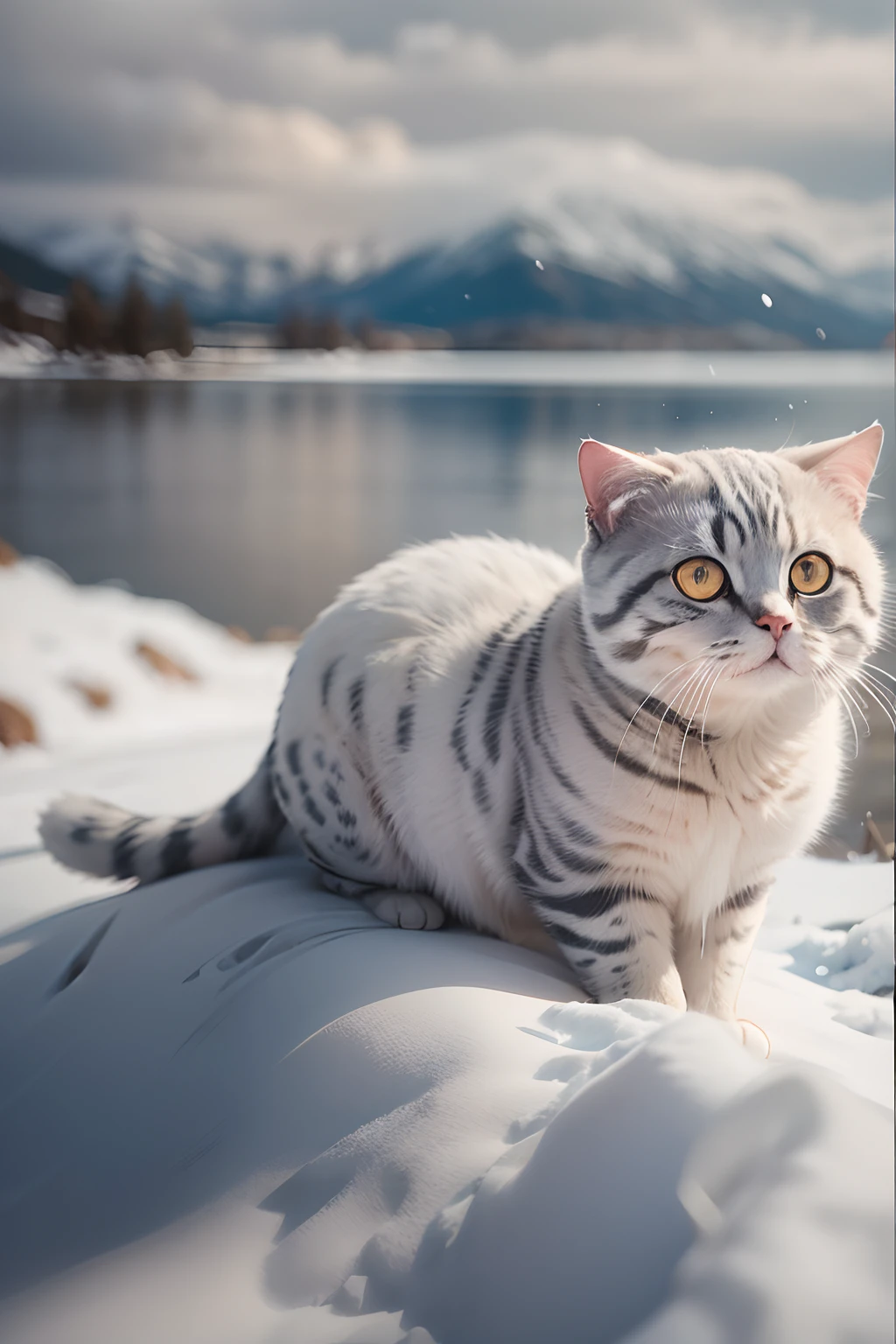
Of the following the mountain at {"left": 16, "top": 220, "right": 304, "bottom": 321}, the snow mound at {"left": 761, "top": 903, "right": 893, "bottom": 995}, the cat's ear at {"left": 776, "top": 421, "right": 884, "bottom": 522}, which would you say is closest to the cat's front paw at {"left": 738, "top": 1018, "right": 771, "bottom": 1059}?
the snow mound at {"left": 761, "top": 903, "right": 893, "bottom": 995}

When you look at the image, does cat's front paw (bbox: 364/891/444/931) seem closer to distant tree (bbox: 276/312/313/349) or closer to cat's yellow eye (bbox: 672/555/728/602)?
cat's yellow eye (bbox: 672/555/728/602)

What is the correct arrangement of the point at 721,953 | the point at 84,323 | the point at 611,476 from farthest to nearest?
the point at 84,323 < the point at 721,953 < the point at 611,476

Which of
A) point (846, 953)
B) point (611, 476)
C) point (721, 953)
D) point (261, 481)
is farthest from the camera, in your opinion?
point (261, 481)

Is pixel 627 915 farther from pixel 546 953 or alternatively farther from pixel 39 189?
pixel 39 189

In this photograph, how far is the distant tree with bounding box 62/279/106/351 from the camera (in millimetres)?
1591

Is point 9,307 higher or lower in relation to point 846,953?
higher

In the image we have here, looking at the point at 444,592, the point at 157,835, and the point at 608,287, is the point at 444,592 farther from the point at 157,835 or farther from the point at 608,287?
the point at 608,287

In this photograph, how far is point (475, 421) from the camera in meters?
1.67

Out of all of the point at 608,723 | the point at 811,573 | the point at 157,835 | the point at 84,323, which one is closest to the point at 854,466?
the point at 811,573

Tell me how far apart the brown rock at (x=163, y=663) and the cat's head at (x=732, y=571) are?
100cm

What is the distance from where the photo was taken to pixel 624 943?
843 mm

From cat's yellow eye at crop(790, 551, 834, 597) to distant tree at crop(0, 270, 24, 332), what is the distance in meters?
1.27

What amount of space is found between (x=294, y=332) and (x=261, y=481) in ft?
0.76

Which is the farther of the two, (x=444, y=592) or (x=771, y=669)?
(x=444, y=592)
